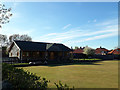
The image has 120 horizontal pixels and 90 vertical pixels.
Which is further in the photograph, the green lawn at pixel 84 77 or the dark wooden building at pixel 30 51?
the dark wooden building at pixel 30 51

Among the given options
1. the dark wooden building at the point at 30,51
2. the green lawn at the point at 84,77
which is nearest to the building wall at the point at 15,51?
the dark wooden building at the point at 30,51

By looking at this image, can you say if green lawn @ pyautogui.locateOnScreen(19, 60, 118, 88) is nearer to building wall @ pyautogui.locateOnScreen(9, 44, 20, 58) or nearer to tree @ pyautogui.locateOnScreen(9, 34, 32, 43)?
building wall @ pyautogui.locateOnScreen(9, 44, 20, 58)

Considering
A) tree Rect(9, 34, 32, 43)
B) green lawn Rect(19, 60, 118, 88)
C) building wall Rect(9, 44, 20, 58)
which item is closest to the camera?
green lawn Rect(19, 60, 118, 88)

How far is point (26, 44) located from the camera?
3253 centimetres

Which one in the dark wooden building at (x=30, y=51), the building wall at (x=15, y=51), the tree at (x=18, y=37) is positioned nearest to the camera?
the dark wooden building at (x=30, y=51)

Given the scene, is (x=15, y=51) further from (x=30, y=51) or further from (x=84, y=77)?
(x=84, y=77)

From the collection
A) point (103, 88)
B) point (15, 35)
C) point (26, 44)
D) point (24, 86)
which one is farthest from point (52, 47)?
point (15, 35)

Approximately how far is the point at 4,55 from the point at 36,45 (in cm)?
1755

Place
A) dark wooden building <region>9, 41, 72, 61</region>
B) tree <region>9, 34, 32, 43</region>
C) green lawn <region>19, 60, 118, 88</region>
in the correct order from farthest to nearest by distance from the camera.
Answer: tree <region>9, 34, 32, 43</region> → dark wooden building <region>9, 41, 72, 61</region> → green lawn <region>19, 60, 118, 88</region>

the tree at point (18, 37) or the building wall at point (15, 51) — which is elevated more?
the tree at point (18, 37)

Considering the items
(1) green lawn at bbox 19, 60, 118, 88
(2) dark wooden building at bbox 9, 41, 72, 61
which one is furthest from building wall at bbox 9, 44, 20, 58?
(1) green lawn at bbox 19, 60, 118, 88

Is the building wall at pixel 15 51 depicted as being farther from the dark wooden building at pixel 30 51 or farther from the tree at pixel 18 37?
the tree at pixel 18 37

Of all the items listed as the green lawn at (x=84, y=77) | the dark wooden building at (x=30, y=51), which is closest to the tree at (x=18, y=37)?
the dark wooden building at (x=30, y=51)

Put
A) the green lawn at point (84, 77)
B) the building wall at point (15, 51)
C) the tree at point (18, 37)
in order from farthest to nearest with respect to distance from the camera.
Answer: the tree at point (18, 37), the building wall at point (15, 51), the green lawn at point (84, 77)
